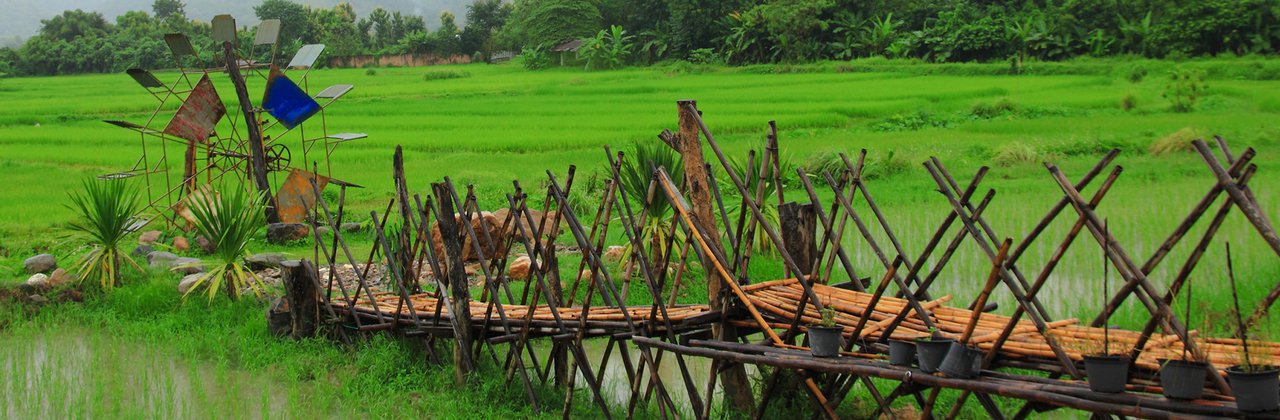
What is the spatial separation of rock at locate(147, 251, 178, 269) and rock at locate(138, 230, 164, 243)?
1.08m

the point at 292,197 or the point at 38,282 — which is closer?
the point at 38,282

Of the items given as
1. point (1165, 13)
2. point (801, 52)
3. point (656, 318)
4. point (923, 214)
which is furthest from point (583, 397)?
point (801, 52)

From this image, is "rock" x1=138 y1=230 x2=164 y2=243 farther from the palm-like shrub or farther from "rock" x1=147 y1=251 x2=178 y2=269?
the palm-like shrub

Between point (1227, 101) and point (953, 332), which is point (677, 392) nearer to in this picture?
point (953, 332)

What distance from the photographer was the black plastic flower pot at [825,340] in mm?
4023

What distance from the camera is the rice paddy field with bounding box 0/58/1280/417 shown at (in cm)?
693

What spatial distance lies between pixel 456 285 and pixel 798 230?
160cm

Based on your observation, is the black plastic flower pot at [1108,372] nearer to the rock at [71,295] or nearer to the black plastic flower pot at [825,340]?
the black plastic flower pot at [825,340]

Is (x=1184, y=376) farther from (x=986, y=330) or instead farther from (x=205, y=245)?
(x=205, y=245)

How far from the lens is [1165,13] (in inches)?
1038

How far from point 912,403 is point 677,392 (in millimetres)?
1132

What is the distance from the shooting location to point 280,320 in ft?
21.6

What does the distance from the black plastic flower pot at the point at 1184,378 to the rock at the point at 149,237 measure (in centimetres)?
845

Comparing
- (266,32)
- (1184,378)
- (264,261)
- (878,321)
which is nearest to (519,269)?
(264,261)
